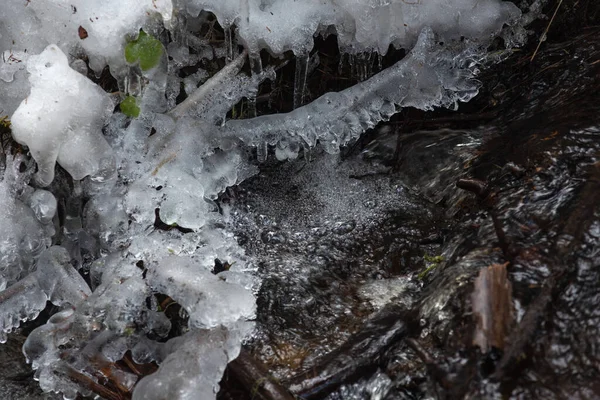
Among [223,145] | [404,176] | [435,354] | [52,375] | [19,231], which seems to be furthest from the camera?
[404,176]

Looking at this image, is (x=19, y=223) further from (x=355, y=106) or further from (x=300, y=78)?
(x=355, y=106)

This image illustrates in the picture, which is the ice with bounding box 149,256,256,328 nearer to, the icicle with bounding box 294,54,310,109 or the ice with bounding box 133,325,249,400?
the ice with bounding box 133,325,249,400

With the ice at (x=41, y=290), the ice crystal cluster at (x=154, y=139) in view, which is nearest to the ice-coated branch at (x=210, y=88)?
the ice crystal cluster at (x=154, y=139)

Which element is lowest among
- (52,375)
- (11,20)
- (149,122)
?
(52,375)

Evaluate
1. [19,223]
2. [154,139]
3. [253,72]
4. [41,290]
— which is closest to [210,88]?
[253,72]

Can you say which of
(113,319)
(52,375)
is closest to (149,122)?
(113,319)

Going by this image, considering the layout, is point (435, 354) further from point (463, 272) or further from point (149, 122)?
point (149, 122)

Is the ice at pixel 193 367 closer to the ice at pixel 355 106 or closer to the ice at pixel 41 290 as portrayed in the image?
the ice at pixel 41 290
